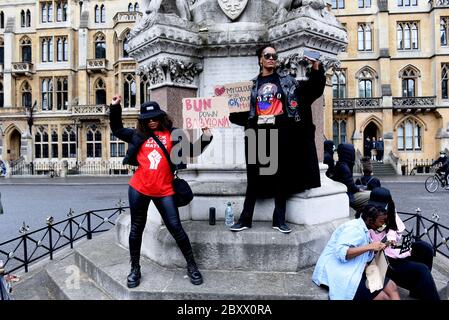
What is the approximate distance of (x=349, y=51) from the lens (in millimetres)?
33375

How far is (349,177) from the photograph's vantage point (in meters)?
4.81

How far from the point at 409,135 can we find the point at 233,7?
109ft

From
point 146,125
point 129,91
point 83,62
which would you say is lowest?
point 146,125

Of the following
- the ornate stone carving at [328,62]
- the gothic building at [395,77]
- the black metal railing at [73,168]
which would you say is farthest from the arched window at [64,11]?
the ornate stone carving at [328,62]

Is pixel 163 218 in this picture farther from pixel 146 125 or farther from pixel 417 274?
pixel 417 274

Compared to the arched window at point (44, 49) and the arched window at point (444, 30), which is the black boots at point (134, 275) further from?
the arched window at point (44, 49)

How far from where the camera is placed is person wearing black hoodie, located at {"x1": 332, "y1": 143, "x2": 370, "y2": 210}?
4.65m

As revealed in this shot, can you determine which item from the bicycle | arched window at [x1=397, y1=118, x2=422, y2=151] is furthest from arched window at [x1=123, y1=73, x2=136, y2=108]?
the bicycle

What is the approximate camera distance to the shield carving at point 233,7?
14.9 ft

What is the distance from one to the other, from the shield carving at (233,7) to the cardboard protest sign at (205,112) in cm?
150

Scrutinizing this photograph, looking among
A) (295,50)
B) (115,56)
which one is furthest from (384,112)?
(295,50)

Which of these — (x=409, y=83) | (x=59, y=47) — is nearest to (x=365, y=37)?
(x=409, y=83)

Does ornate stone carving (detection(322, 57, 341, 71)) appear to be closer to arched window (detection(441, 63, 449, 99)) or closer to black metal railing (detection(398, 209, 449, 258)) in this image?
black metal railing (detection(398, 209, 449, 258))
